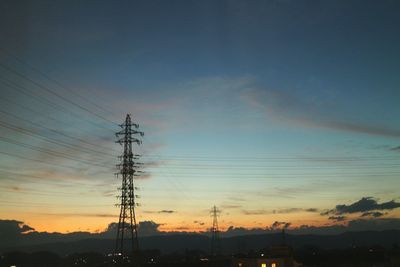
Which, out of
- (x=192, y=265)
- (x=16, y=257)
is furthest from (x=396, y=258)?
(x=16, y=257)

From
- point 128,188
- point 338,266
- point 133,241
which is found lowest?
point 338,266

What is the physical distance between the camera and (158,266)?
273 ft

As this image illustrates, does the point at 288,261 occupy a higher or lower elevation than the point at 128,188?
lower

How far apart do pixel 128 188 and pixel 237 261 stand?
28.9 metres

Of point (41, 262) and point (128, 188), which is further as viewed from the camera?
point (41, 262)

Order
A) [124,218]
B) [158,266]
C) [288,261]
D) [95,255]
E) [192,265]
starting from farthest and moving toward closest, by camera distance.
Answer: [95,255], [192,265], [158,266], [288,261], [124,218]

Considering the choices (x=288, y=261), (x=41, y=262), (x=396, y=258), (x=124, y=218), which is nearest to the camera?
(x=124, y=218)

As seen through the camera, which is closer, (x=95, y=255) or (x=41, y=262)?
(x=41, y=262)

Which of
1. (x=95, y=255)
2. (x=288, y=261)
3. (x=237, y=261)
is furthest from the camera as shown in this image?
(x=95, y=255)

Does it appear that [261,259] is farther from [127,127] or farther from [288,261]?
[127,127]

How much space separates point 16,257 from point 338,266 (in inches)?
4140

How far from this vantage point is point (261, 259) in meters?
64.4

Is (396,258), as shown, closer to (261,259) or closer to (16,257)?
(261,259)

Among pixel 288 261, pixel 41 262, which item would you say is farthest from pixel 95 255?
pixel 288 261
